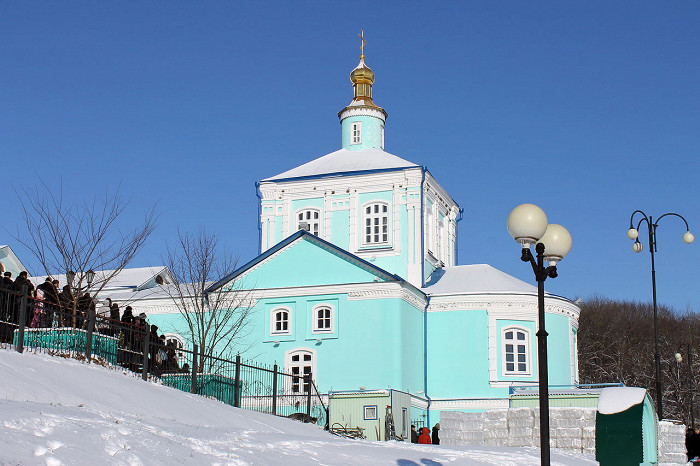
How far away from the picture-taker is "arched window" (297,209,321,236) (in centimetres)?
3994

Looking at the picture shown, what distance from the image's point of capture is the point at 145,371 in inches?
800

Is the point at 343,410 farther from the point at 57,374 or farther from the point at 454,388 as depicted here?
the point at 57,374

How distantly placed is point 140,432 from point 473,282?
2551cm

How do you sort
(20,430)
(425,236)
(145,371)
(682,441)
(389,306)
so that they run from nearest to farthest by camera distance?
(20,430) < (145,371) < (682,441) < (389,306) < (425,236)

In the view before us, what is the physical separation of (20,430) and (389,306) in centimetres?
2303

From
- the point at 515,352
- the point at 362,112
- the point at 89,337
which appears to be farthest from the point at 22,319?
the point at 362,112

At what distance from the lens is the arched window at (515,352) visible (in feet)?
115

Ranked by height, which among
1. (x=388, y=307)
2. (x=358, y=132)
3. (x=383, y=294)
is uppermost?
(x=358, y=132)

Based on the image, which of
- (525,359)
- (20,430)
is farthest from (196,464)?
(525,359)

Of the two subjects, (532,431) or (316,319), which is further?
(316,319)

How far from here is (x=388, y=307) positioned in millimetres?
33656

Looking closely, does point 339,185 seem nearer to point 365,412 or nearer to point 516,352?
point 516,352

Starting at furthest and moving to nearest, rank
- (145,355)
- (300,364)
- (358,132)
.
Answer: (358,132) → (300,364) → (145,355)

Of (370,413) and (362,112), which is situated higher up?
(362,112)
